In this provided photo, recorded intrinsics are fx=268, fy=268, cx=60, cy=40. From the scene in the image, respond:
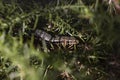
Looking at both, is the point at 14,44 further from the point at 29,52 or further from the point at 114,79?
the point at 114,79

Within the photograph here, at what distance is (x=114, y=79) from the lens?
3.70ft

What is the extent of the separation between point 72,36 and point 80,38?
0.04m

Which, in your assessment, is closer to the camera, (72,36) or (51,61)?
(51,61)

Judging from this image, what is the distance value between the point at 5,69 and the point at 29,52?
1.01 feet

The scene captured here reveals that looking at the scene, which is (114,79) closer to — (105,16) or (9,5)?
(105,16)

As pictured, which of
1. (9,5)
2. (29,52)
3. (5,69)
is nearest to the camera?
(29,52)

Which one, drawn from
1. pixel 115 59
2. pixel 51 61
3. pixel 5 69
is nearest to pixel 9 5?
pixel 5 69

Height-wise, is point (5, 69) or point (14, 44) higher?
point (14, 44)

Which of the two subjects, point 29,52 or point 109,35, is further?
point 109,35

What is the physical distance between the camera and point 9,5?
3.91ft

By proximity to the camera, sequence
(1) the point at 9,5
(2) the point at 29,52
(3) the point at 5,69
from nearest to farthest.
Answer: (2) the point at 29,52 < (3) the point at 5,69 < (1) the point at 9,5

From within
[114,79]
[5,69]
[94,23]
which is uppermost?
[94,23]

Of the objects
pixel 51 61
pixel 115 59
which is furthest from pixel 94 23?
pixel 51 61

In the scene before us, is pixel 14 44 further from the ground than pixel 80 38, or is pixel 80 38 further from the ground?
pixel 14 44
